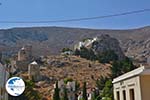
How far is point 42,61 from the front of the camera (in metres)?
107

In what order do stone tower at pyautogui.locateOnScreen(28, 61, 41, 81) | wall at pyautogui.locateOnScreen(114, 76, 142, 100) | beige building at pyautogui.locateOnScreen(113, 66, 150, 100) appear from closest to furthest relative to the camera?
1. beige building at pyautogui.locateOnScreen(113, 66, 150, 100)
2. wall at pyautogui.locateOnScreen(114, 76, 142, 100)
3. stone tower at pyautogui.locateOnScreen(28, 61, 41, 81)

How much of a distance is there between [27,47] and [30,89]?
2137 inches

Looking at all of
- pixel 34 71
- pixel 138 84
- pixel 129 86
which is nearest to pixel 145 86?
pixel 138 84

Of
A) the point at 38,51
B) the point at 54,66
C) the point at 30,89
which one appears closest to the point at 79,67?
the point at 54,66

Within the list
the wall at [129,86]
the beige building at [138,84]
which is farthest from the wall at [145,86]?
the wall at [129,86]

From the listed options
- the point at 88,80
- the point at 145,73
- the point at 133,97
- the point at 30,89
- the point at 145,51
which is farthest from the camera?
the point at 145,51

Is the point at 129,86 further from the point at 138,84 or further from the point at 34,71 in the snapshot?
the point at 34,71

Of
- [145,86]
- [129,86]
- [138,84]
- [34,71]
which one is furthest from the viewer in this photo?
[34,71]

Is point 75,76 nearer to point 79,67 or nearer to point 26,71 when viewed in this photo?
point 79,67

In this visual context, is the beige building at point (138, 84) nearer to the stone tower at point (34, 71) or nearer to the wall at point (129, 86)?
the wall at point (129, 86)

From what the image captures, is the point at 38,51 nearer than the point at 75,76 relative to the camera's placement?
No

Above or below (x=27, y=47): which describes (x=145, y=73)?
below

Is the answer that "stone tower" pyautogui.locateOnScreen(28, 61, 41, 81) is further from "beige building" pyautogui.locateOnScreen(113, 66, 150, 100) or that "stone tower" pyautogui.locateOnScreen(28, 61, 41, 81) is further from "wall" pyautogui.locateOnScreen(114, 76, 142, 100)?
"beige building" pyautogui.locateOnScreen(113, 66, 150, 100)

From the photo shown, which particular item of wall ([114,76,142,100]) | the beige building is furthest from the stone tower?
the beige building
